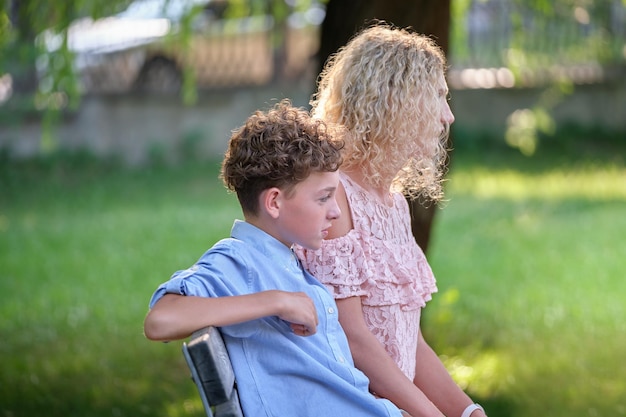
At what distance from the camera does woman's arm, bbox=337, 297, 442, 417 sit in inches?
105

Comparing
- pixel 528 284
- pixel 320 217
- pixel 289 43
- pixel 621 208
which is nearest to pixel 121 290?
pixel 528 284

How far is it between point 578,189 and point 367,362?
9025mm

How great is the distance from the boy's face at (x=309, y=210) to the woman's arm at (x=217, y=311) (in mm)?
189

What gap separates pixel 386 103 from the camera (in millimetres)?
2785

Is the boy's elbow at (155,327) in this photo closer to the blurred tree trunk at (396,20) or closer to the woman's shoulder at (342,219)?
the woman's shoulder at (342,219)

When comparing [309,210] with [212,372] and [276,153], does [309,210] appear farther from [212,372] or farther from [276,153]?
[212,372]

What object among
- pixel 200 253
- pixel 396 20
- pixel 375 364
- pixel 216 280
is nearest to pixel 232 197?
pixel 200 253

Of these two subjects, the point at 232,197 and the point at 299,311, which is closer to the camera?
the point at 299,311

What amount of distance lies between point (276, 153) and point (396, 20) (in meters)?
2.66

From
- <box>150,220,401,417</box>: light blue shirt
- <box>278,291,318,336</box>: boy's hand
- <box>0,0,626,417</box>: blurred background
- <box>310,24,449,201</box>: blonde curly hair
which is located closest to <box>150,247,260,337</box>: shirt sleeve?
<box>150,220,401,417</box>: light blue shirt

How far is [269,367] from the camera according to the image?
2426mm

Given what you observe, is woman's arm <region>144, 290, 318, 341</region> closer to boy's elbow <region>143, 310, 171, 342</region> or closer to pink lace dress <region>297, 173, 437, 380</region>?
boy's elbow <region>143, 310, 171, 342</region>

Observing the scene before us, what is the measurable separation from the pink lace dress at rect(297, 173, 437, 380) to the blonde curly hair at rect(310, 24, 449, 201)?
104mm

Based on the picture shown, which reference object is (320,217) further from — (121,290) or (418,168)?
(121,290)
